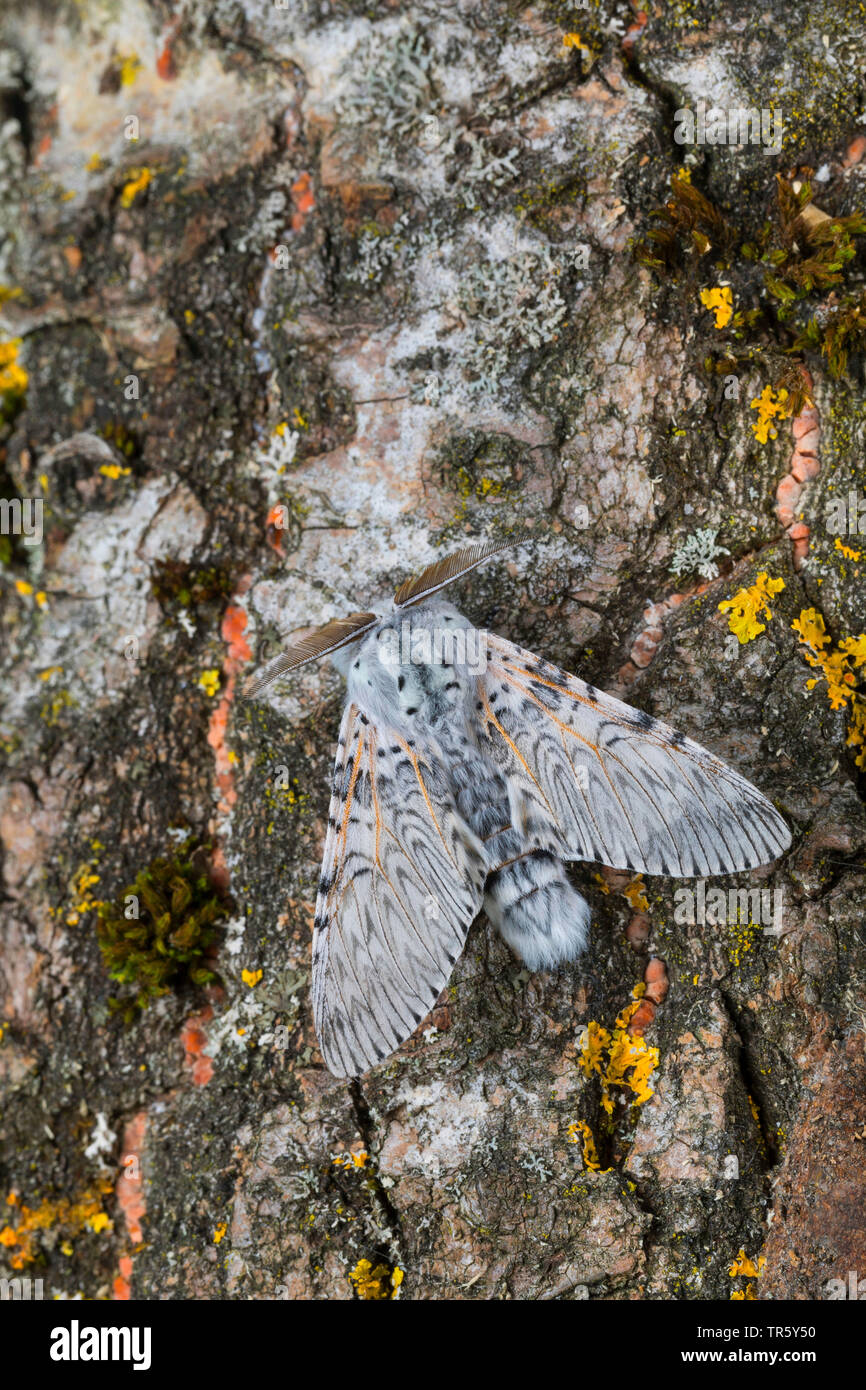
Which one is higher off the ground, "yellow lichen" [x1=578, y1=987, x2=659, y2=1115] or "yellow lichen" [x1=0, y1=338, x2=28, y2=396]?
"yellow lichen" [x1=0, y1=338, x2=28, y2=396]

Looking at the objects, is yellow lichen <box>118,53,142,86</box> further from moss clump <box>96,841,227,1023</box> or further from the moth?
moss clump <box>96,841,227,1023</box>

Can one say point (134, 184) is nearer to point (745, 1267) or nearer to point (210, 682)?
point (210, 682)

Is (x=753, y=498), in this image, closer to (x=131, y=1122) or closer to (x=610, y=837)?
(x=610, y=837)

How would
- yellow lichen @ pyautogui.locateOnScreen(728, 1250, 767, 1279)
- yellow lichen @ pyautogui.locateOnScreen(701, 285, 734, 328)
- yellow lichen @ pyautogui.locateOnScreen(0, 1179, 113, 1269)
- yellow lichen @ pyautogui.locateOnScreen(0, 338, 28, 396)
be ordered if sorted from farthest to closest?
1. yellow lichen @ pyautogui.locateOnScreen(0, 338, 28, 396)
2. yellow lichen @ pyautogui.locateOnScreen(0, 1179, 113, 1269)
3. yellow lichen @ pyautogui.locateOnScreen(701, 285, 734, 328)
4. yellow lichen @ pyautogui.locateOnScreen(728, 1250, 767, 1279)

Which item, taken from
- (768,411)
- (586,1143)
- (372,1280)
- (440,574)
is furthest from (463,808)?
(768,411)

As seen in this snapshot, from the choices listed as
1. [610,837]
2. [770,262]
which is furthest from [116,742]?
[770,262]

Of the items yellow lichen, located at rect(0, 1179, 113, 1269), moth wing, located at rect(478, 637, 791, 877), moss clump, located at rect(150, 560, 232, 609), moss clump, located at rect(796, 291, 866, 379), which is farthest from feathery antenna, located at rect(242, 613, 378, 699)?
yellow lichen, located at rect(0, 1179, 113, 1269)
